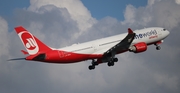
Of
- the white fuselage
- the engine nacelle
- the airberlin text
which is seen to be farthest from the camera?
the airberlin text

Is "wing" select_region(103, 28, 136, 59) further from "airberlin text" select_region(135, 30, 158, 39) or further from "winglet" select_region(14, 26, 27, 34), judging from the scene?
"winglet" select_region(14, 26, 27, 34)

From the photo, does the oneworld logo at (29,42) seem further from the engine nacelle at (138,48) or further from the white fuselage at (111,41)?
the engine nacelle at (138,48)

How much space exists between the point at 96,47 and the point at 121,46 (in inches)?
203

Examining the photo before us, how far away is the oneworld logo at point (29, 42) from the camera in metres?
75.8

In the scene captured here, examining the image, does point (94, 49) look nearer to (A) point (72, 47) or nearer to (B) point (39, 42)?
(A) point (72, 47)

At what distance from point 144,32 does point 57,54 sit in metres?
21.7

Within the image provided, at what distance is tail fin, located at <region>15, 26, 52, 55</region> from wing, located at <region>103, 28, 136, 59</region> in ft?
45.0

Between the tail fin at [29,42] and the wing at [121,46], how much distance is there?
1372cm

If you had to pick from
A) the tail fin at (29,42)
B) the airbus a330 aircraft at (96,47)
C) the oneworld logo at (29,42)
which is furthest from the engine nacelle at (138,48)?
the oneworld logo at (29,42)

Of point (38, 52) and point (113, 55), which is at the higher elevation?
point (38, 52)

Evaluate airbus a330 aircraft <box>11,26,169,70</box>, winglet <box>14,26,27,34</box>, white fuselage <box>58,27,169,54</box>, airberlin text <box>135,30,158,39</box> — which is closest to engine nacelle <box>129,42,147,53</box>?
airbus a330 aircraft <box>11,26,169,70</box>

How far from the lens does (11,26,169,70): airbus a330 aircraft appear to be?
76.0 metres

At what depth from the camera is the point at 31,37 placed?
76.8 metres

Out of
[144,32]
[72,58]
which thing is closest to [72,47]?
[72,58]
